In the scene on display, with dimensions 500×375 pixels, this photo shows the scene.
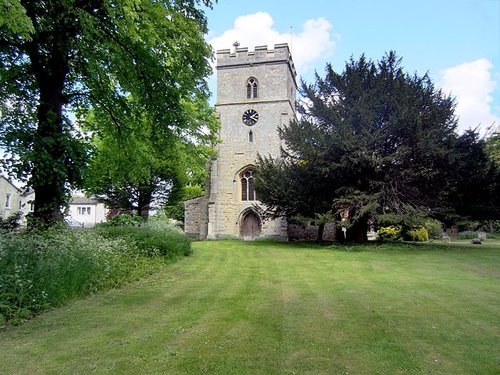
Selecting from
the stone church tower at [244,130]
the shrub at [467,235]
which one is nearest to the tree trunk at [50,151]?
the stone church tower at [244,130]

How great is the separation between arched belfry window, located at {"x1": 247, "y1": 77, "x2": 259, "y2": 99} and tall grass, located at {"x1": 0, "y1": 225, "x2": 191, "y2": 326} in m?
21.2

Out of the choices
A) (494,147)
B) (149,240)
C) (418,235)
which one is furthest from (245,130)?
(494,147)

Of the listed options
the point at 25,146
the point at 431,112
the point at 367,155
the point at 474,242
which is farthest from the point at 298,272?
the point at 474,242

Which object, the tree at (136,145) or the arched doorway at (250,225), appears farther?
the arched doorway at (250,225)

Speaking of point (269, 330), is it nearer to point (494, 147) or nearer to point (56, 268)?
point (56, 268)

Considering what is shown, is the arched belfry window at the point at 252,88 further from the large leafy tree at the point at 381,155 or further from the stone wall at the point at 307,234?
the stone wall at the point at 307,234

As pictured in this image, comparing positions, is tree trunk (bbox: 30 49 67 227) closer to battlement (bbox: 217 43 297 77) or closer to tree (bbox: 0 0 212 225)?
tree (bbox: 0 0 212 225)

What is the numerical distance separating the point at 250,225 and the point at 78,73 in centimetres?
2035

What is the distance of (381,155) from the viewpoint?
1956 centimetres

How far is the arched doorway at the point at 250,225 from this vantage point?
98.7 feet

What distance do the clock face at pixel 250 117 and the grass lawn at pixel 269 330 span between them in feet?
72.5

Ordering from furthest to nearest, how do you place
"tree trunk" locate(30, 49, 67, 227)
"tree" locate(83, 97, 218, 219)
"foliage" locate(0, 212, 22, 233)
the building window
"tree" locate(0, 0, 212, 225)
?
the building window
"tree" locate(83, 97, 218, 219)
"foliage" locate(0, 212, 22, 233)
"tree trunk" locate(30, 49, 67, 227)
"tree" locate(0, 0, 212, 225)

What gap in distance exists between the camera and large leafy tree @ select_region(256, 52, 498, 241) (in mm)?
18562

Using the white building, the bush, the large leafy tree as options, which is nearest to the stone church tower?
the large leafy tree
